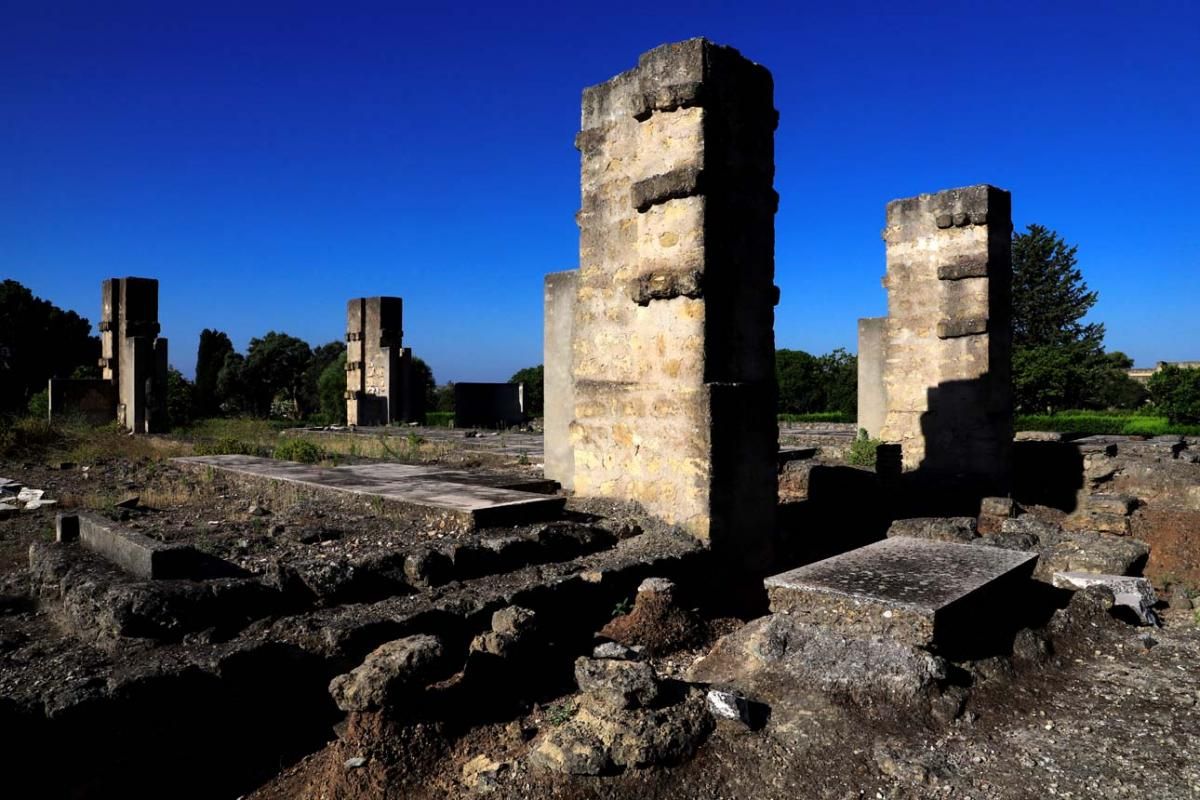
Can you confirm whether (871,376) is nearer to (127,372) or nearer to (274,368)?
(127,372)

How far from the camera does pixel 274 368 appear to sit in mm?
39344

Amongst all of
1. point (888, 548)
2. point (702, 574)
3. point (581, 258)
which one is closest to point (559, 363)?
point (581, 258)

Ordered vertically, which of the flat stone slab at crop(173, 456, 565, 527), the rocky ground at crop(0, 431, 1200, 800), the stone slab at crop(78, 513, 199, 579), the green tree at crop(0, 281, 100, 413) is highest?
the green tree at crop(0, 281, 100, 413)

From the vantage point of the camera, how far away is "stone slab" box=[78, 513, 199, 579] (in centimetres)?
404

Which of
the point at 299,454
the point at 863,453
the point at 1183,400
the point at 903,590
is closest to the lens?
the point at 903,590

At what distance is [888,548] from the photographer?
514 centimetres

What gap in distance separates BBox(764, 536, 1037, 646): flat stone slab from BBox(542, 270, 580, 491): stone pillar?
123 inches

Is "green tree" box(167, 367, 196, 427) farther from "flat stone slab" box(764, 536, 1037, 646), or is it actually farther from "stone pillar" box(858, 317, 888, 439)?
"flat stone slab" box(764, 536, 1037, 646)

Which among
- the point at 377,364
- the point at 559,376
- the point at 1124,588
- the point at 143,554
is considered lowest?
the point at 1124,588

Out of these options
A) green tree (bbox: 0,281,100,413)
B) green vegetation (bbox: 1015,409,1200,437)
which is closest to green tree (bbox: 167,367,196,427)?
A: green tree (bbox: 0,281,100,413)

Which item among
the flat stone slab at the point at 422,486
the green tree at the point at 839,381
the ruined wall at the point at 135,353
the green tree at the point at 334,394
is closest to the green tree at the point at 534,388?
the green tree at the point at 334,394

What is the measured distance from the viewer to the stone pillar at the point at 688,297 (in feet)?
18.4

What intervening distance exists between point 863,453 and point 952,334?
188 centimetres

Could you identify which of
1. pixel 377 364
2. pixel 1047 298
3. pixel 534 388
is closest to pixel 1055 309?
pixel 1047 298
